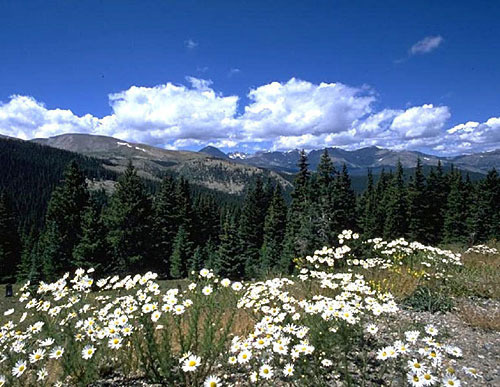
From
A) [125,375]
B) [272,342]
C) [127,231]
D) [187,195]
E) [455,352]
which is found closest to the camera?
[455,352]

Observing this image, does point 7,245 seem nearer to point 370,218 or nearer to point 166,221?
point 166,221

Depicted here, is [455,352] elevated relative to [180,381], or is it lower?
elevated

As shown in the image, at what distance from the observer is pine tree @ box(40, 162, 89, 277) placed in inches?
1039

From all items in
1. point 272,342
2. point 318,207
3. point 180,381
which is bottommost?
point 318,207

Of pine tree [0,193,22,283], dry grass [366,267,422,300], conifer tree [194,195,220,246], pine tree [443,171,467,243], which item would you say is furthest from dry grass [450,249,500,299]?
pine tree [0,193,22,283]

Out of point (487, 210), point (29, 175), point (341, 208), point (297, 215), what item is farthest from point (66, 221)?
point (29, 175)

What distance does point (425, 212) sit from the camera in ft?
128

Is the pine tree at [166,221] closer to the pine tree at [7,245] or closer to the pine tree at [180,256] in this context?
the pine tree at [180,256]

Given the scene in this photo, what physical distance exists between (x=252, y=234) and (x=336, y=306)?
4091 centimetres

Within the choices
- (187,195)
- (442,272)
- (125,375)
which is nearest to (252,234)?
(187,195)

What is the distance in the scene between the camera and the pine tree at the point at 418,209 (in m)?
37.5

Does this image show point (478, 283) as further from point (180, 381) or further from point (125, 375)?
point (125, 375)

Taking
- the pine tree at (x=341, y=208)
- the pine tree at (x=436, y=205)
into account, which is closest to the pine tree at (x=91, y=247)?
the pine tree at (x=341, y=208)

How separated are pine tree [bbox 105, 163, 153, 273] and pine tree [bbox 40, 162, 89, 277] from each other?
2750 mm
